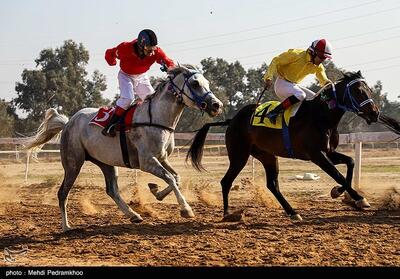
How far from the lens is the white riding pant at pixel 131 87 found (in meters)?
9.03

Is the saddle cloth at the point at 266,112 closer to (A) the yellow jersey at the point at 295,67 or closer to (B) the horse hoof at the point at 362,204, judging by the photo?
(A) the yellow jersey at the point at 295,67

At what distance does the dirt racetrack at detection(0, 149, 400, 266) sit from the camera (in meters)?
5.91

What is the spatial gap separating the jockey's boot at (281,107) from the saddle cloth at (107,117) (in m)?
2.16

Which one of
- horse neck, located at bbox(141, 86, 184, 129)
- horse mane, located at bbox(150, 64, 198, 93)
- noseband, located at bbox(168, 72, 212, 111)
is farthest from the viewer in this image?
horse mane, located at bbox(150, 64, 198, 93)

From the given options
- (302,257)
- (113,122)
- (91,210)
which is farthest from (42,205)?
(302,257)

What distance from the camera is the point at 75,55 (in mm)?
60344

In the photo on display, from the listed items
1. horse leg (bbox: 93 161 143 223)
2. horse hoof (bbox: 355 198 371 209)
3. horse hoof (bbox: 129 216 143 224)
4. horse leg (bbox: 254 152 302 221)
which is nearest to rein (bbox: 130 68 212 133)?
horse leg (bbox: 93 161 143 223)

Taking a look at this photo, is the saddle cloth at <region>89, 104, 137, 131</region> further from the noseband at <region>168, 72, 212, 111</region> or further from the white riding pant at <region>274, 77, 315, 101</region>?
the white riding pant at <region>274, 77, 315, 101</region>

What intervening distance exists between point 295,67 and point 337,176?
6.80 feet

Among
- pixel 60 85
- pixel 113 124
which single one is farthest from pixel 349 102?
pixel 60 85

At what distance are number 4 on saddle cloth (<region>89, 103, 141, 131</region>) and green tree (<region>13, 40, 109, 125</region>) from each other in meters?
47.2

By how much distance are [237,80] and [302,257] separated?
70.9 metres

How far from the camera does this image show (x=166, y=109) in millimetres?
8680
